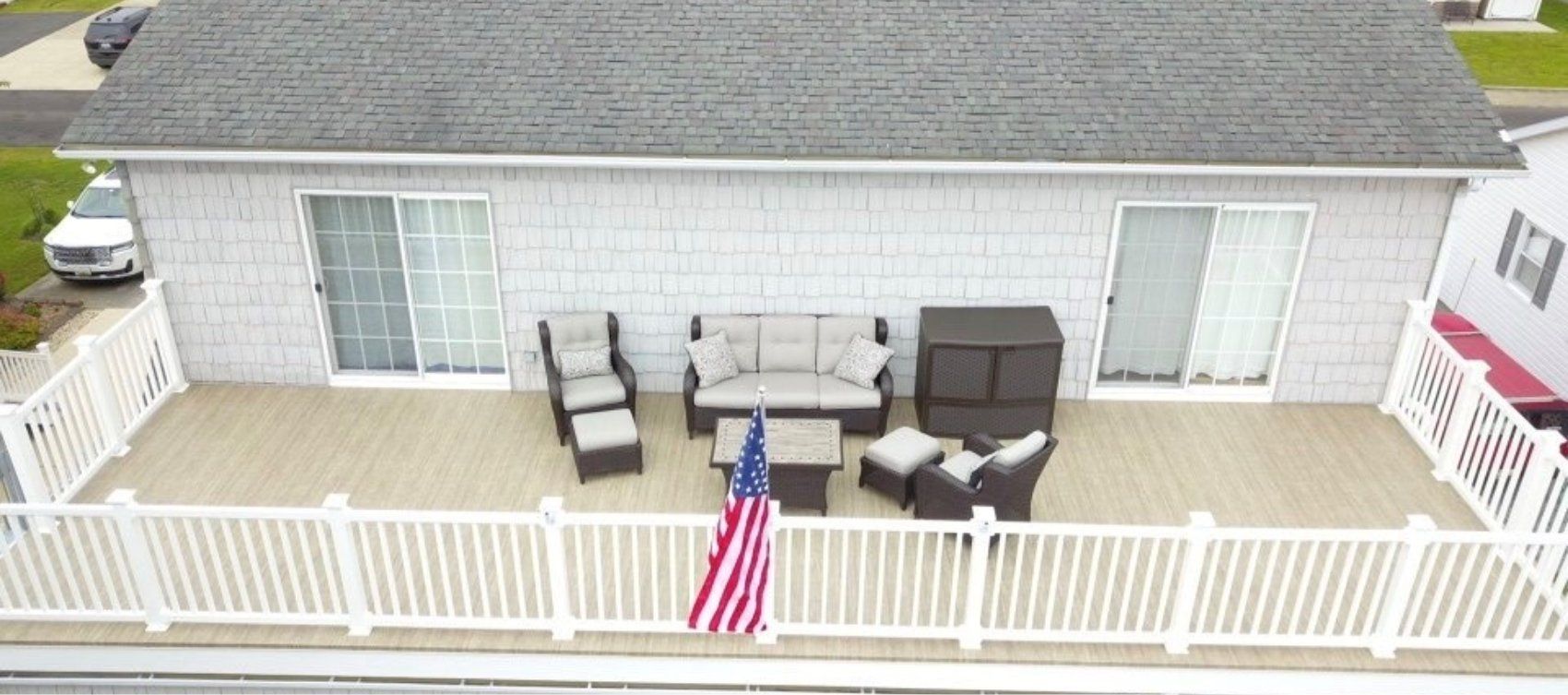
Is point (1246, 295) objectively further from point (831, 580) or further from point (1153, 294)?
point (831, 580)

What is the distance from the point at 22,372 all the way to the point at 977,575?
33.8 feet

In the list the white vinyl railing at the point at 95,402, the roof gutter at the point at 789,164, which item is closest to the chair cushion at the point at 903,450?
the roof gutter at the point at 789,164

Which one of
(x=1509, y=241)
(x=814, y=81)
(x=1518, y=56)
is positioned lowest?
(x=1518, y=56)

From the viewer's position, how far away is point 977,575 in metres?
6.82

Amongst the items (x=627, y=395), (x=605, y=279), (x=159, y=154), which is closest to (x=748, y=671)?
(x=627, y=395)

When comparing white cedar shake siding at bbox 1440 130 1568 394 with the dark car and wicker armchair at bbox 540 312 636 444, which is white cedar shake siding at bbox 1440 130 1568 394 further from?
the dark car

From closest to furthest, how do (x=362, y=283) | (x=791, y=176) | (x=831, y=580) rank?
(x=831, y=580) < (x=791, y=176) < (x=362, y=283)

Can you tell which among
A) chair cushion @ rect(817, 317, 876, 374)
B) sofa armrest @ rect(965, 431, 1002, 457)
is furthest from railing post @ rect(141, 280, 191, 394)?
sofa armrest @ rect(965, 431, 1002, 457)

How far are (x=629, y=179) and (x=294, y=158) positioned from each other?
102 inches

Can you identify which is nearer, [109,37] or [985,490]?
[985,490]

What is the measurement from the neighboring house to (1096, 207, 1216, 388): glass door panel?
0.02m

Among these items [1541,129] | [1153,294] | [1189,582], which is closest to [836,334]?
[1153,294]

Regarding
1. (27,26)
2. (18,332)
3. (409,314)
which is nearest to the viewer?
(409,314)

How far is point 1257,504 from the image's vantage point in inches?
339
